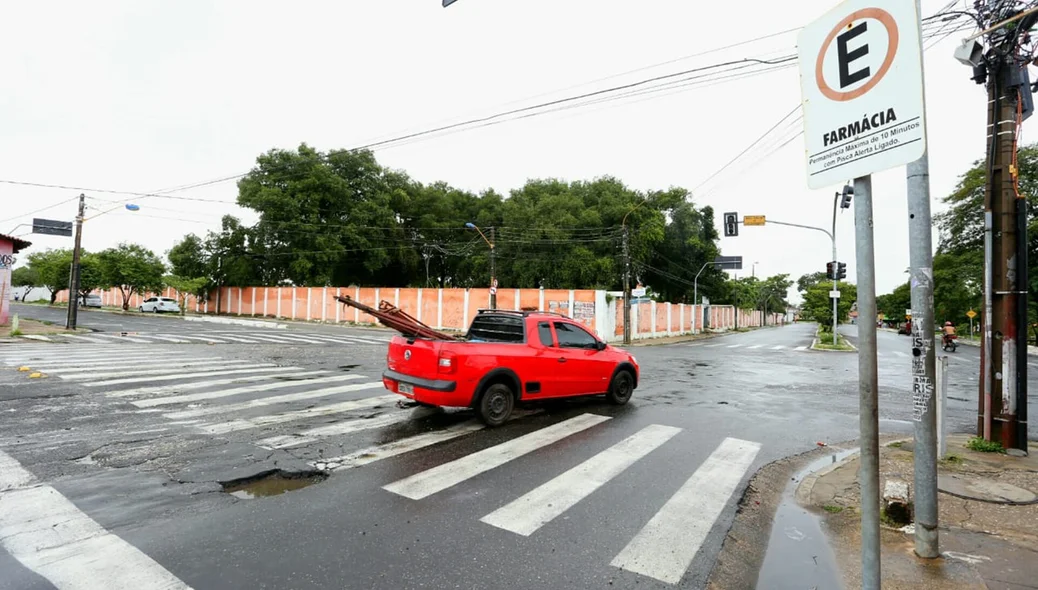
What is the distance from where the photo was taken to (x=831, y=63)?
2.43m

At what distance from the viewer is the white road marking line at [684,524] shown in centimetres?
338

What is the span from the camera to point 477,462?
5.37m

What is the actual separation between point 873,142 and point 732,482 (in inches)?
157

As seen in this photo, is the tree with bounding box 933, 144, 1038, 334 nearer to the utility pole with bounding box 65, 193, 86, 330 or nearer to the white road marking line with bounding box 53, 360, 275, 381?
the white road marking line with bounding box 53, 360, 275, 381

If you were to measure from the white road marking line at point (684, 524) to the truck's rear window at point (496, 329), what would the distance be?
10.7 ft

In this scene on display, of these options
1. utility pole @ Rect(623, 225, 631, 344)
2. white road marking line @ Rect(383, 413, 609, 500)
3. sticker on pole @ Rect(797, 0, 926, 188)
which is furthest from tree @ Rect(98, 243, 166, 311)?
sticker on pole @ Rect(797, 0, 926, 188)

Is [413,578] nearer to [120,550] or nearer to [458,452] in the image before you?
[120,550]

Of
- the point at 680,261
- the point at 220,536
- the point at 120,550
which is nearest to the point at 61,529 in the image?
the point at 120,550

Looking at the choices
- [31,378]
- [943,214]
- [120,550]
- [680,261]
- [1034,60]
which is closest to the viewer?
[120,550]

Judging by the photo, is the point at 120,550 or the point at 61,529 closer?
the point at 120,550

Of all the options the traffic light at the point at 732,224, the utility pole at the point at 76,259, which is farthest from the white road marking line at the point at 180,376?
the traffic light at the point at 732,224

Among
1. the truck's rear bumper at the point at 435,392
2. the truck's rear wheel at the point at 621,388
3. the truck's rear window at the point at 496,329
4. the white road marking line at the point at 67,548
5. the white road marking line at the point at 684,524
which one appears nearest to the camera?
the white road marking line at the point at 67,548

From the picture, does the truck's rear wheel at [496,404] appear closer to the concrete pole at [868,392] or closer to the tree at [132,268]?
the concrete pole at [868,392]

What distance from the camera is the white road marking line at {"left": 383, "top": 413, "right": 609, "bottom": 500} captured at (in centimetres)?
461
